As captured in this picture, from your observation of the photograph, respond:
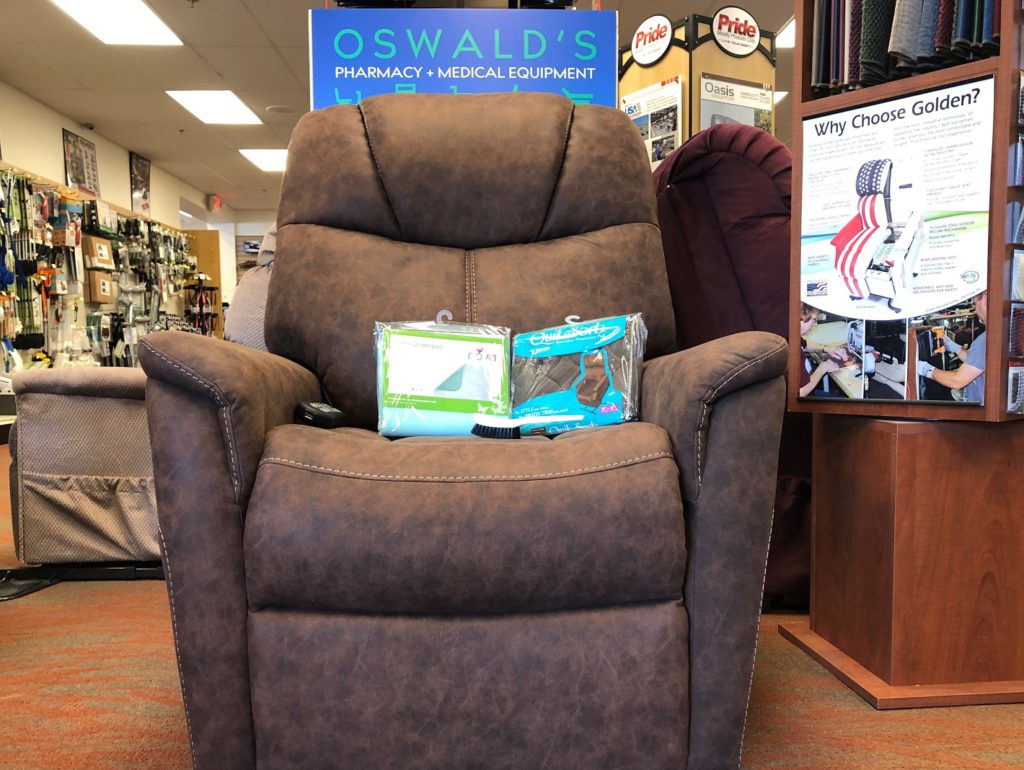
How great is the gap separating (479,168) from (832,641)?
1.24 metres

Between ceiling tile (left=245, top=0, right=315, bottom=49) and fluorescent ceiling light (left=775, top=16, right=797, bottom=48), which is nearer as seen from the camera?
ceiling tile (left=245, top=0, right=315, bottom=49)

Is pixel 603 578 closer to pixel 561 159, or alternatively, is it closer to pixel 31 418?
pixel 561 159

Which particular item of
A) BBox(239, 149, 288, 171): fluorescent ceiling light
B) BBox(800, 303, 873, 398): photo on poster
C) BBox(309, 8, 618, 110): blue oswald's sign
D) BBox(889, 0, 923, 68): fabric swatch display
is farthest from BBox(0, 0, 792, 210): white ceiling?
BBox(800, 303, 873, 398): photo on poster

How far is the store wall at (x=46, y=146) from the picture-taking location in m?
6.32

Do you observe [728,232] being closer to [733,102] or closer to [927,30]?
[927,30]

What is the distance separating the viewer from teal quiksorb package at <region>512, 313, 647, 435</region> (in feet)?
4.66

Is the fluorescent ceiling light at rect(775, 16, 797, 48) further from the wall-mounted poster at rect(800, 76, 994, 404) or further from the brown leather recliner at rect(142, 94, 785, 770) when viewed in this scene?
the brown leather recliner at rect(142, 94, 785, 770)

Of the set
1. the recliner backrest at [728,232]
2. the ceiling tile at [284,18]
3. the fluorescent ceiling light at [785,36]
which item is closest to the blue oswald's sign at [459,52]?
the recliner backrest at [728,232]

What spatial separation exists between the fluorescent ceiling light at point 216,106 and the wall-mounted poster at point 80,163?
121 cm

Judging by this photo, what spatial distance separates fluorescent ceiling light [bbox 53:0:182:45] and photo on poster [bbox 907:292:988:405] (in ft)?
17.5

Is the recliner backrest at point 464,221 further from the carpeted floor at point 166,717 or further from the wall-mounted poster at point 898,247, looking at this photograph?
the carpeted floor at point 166,717

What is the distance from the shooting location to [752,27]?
307 centimetres

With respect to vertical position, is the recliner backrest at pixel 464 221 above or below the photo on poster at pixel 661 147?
below

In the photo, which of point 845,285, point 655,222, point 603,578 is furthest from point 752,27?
point 603,578
